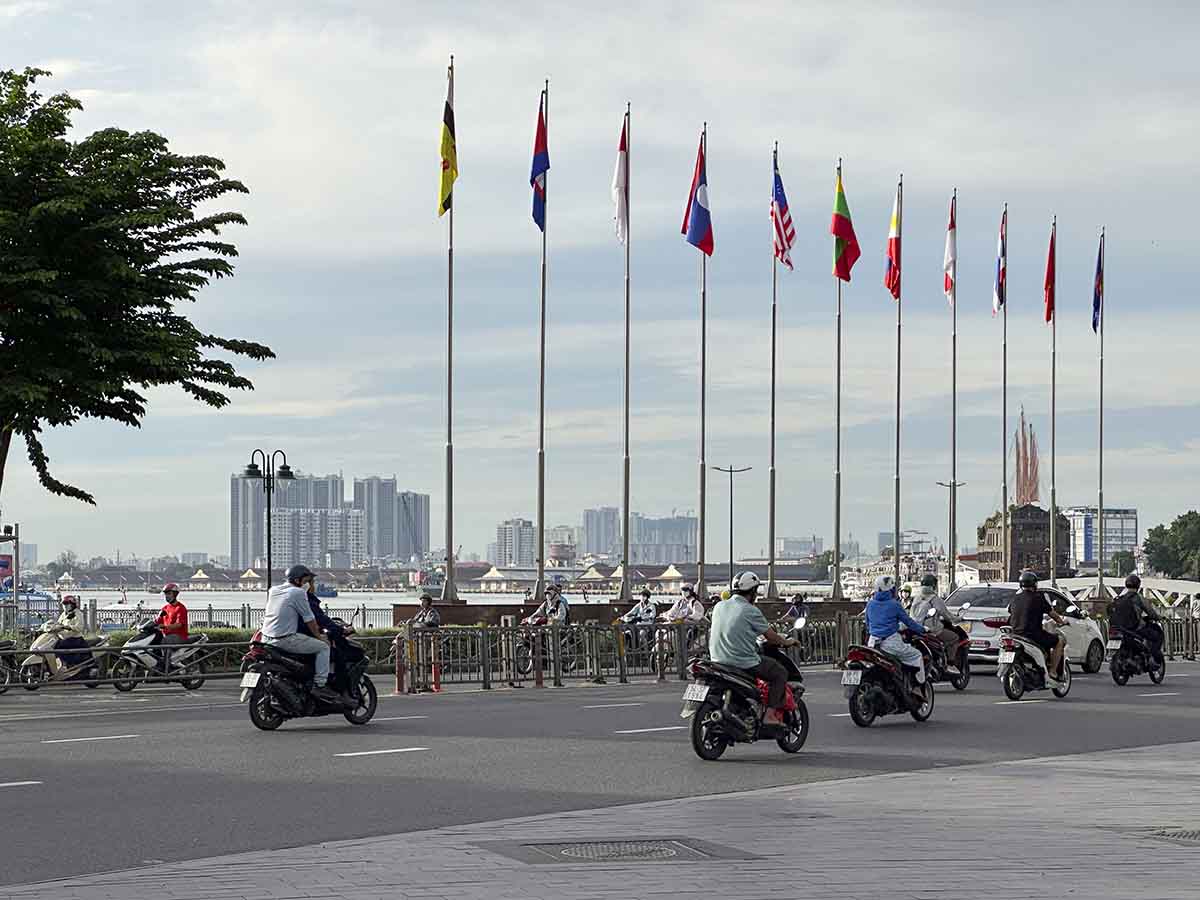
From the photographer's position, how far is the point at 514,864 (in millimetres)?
9797

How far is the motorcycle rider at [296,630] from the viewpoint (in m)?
19.7

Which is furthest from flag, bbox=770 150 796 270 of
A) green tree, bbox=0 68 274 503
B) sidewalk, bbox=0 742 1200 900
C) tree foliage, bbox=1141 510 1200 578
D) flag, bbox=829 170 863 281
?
tree foliage, bbox=1141 510 1200 578

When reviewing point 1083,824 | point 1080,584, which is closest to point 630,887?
point 1083,824

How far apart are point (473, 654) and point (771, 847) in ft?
62.7

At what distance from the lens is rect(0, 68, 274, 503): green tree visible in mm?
28953

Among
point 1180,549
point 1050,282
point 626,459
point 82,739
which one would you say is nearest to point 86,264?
point 82,739

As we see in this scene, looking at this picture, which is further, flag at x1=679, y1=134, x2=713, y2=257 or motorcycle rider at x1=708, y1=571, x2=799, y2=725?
flag at x1=679, y1=134, x2=713, y2=257

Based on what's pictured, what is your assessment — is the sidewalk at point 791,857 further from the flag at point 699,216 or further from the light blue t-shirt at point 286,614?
the flag at point 699,216

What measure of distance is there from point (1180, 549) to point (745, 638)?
18291 centimetres

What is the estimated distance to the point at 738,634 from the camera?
1631 cm

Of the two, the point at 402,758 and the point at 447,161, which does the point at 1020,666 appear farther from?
the point at 447,161

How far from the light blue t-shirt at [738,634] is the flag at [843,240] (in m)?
32.9

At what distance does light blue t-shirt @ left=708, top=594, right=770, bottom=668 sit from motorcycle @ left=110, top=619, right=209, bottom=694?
14.9 m

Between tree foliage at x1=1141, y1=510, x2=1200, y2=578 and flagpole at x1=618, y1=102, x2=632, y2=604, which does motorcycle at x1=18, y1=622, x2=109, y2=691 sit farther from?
tree foliage at x1=1141, y1=510, x2=1200, y2=578
